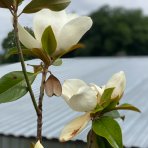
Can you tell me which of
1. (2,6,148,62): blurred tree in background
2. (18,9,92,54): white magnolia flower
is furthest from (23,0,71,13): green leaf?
(2,6,148,62): blurred tree in background

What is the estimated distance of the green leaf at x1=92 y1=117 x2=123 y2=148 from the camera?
347 millimetres

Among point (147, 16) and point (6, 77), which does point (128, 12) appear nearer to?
point (147, 16)

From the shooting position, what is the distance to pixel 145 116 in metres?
1.60

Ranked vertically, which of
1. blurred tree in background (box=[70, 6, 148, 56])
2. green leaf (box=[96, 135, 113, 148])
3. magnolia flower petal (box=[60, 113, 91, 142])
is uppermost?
magnolia flower petal (box=[60, 113, 91, 142])

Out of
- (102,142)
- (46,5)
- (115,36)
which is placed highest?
(46,5)

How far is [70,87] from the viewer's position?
1.15 ft

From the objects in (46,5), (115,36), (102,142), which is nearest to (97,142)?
(102,142)

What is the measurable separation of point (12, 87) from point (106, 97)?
7 centimetres

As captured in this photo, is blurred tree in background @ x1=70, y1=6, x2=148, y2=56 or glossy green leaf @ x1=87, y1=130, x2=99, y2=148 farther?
blurred tree in background @ x1=70, y1=6, x2=148, y2=56

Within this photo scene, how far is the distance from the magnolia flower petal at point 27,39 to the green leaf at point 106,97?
0.06 metres

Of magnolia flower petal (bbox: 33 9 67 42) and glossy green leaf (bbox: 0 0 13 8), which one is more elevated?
glossy green leaf (bbox: 0 0 13 8)

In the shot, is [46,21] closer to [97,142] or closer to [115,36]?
[97,142]

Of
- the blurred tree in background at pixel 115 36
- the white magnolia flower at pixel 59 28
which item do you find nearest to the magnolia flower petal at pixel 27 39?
the white magnolia flower at pixel 59 28

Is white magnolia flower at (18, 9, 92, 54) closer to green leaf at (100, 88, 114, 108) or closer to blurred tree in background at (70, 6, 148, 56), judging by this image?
green leaf at (100, 88, 114, 108)
